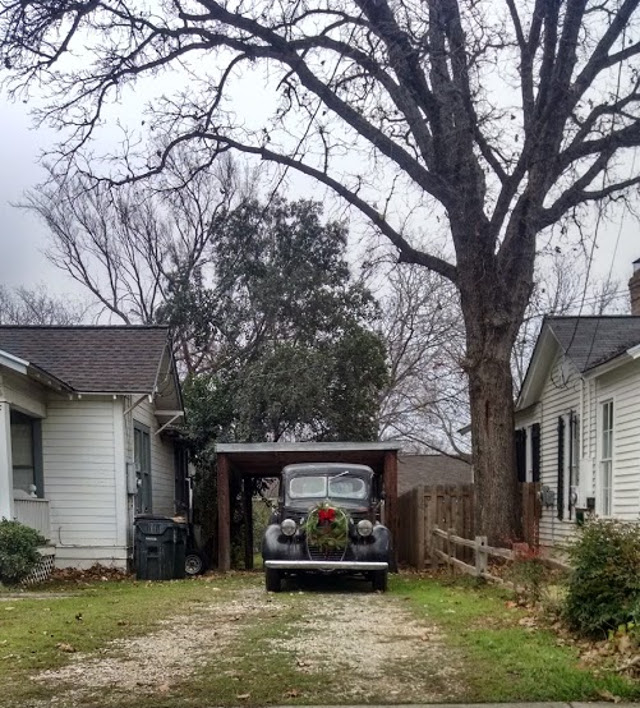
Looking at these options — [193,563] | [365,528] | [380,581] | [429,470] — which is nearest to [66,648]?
[365,528]

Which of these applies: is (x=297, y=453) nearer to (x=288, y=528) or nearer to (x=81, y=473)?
(x=81, y=473)

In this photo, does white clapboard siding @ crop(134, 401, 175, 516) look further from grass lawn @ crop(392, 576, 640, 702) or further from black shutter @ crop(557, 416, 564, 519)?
grass lawn @ crop(392, 576, 640, 702)

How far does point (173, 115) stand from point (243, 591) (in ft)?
26.1

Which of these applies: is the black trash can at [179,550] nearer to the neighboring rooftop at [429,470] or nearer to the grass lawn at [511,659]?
the grass lawn at [511,659]

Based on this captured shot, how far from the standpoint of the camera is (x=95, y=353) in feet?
61.0

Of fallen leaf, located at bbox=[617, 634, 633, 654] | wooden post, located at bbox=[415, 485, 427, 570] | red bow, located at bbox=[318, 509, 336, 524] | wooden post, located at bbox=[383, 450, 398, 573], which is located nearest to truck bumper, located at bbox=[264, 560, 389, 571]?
red bow, located at bbox=[318, 509, 336, 524]

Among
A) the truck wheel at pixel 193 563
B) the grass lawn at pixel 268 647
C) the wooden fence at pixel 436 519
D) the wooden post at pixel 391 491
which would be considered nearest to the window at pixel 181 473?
the truck wheel at pixel 193 563

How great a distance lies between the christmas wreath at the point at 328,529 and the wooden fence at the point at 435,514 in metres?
4.85

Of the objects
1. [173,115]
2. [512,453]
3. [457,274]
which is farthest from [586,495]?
[173,115]

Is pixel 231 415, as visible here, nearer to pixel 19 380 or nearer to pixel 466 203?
pixel 19 380

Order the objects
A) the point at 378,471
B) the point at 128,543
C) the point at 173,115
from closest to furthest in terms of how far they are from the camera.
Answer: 1. the point at 173,115
2. the point at 128,543
3. the point at 378,471

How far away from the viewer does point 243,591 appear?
41.4 ft

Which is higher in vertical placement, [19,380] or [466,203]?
[466,203]

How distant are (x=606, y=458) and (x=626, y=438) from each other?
3.68 feet
